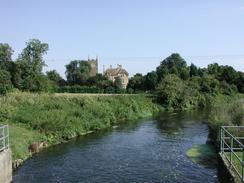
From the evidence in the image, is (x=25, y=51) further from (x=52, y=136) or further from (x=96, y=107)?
(x=52, y=136)

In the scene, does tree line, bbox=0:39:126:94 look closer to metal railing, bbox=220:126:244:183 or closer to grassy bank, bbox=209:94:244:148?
grassy bank, bbox=209:94:244:148

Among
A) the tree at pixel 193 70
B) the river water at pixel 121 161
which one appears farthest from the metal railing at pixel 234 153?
the tree at pixel 193 70

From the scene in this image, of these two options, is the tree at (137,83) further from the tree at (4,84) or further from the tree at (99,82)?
the tree at (4,84)

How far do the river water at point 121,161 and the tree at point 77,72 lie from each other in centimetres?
9667

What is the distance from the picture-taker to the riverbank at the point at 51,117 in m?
33.0

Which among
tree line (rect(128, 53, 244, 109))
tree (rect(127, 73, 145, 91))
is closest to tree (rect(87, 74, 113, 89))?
tree (rect(127, 73, 145, 91))

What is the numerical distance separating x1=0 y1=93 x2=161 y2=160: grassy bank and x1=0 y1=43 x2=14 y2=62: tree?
4044 centimetres

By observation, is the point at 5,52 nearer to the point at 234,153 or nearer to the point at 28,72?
the point at 28,72

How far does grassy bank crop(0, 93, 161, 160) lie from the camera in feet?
109

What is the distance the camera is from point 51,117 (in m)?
38.2

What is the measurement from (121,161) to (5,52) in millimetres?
72481

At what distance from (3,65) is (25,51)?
20.0 feet

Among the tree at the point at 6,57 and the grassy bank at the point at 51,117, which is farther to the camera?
the tree at the point at 6,57

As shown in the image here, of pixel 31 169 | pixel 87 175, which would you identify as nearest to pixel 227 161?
pixel 87 175
